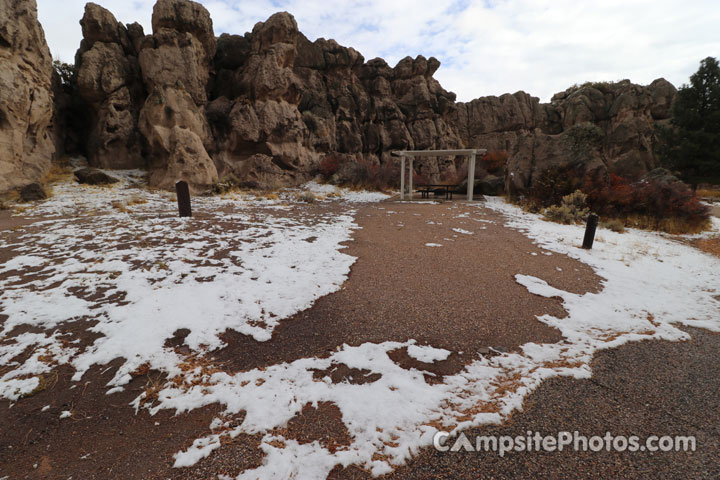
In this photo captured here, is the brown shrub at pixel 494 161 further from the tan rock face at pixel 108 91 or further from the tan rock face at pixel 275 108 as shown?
the tan rock face at pixel 108 91

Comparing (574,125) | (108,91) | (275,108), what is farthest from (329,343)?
(108,91)

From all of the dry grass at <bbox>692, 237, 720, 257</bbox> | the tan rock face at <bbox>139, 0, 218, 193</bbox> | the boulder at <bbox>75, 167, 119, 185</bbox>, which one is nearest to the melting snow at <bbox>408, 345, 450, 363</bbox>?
the dry grass at <bbox>692, 237, 720, 257</bbox>

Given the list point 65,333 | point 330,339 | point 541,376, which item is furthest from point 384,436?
point 65,333

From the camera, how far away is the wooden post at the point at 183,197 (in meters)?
8.20

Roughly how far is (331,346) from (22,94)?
51.0ft

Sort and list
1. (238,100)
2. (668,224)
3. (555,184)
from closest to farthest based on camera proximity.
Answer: (668,224)
(555,184)
(238,100)

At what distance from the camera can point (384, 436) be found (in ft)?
6.41

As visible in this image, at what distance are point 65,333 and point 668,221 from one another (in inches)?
559

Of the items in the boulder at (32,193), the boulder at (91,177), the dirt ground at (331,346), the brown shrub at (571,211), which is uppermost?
the boulder at (91,177)

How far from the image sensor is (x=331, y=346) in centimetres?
298

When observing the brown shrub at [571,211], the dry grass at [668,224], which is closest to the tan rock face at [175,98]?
the brown shrub at [571,211]

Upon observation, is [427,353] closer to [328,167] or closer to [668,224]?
[668,224]

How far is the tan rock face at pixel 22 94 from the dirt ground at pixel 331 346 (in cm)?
1220

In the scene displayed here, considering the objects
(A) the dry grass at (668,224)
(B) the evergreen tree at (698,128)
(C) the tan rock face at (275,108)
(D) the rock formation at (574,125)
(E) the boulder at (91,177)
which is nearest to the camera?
(A) the dry grass at (668,224)
